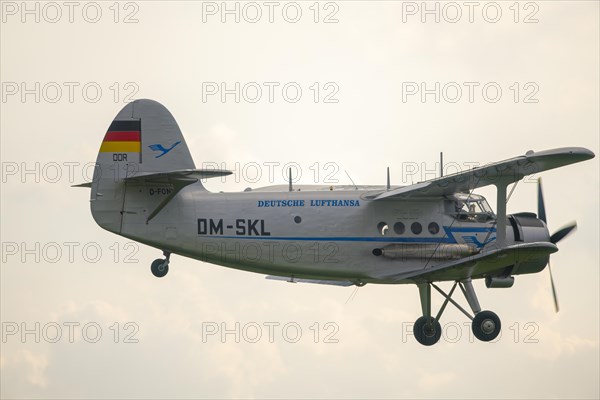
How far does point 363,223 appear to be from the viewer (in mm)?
24484

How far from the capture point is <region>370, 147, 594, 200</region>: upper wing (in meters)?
23.1

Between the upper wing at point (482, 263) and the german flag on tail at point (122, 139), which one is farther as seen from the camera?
the german flag on tail at point (122, 139)

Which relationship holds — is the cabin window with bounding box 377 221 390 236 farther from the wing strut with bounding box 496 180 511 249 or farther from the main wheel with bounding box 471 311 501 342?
the main wheel with bounding box 471 311 501 342

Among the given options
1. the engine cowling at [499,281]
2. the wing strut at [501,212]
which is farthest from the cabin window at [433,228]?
the engine cowling at [499,281]

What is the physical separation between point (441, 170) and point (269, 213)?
342 cm

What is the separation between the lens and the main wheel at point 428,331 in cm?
2580

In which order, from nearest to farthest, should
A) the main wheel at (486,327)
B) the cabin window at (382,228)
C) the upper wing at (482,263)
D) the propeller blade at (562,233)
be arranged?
1. the upper wing at (482,263)
2. the cabin window at (382,228)
3. the main wheel at (486,327)
4. the propeller blade at (562,233)

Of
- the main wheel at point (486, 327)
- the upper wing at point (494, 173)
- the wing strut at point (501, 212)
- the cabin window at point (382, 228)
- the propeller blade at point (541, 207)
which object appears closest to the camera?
the upper wing at point (494, 173)

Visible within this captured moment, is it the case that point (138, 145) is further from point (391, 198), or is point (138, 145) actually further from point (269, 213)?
point (391, 198)

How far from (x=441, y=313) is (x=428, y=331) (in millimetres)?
415

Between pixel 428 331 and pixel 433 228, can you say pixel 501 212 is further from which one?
pixel 428 331

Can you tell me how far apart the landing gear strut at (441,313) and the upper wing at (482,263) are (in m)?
0.40

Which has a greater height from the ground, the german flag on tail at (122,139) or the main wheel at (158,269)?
the german flag on tail at (122,139)

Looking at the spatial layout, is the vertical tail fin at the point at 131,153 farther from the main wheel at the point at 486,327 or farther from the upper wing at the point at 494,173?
the main wheel at the point at 486,327
